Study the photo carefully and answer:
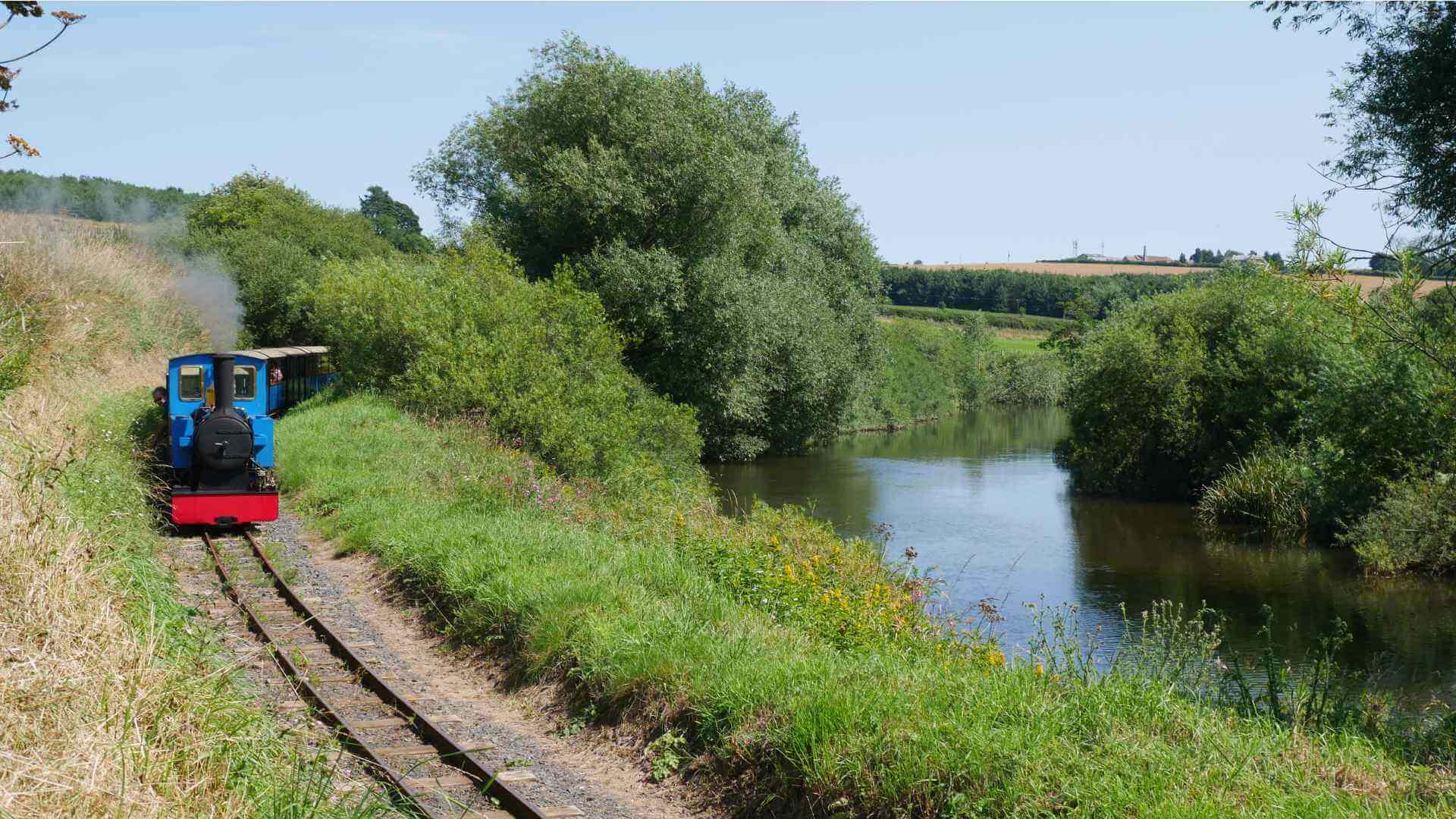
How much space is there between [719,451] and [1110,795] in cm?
3258

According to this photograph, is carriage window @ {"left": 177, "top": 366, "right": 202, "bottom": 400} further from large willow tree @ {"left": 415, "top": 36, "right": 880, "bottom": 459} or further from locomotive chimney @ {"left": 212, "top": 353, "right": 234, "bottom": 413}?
large willow tree @ {"left": 415, "top": 36, "right": 880, "bottom": 459}

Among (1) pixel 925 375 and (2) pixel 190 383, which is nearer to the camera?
(2) pixel 190 383

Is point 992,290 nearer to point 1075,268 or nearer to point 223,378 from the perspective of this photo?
point 1075,268

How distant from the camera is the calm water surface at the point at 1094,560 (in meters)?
17.5

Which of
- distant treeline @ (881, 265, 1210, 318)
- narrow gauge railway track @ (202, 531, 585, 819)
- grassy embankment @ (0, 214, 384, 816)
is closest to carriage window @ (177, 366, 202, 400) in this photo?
grassy embankment @ (0, 214, 384, 816)

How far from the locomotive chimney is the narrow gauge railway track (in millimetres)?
4725

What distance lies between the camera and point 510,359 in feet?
75.1

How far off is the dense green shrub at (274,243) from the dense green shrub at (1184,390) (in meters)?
26.6

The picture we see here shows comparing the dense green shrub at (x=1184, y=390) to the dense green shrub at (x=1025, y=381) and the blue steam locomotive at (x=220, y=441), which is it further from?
the dense green shrub at (x=1025, y=381)

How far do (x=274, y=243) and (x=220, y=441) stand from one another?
3022 centimetres

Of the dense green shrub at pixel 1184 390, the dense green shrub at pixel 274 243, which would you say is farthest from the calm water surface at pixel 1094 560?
the dense green shrub at pixel 274 243

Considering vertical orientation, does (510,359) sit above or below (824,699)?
above

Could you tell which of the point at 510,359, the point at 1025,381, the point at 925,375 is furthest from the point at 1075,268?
the point at 510,359

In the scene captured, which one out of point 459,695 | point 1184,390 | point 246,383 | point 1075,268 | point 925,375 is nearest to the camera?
point 459,695
